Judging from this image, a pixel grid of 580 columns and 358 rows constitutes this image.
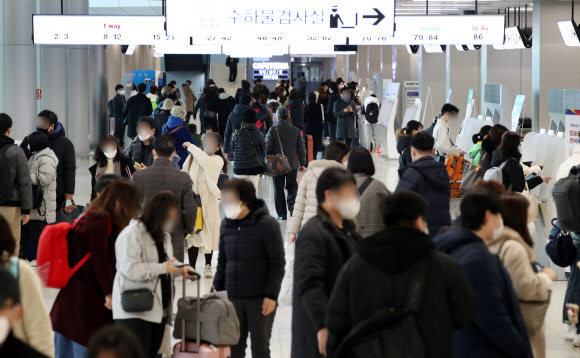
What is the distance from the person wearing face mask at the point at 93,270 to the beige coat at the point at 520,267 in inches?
79.8

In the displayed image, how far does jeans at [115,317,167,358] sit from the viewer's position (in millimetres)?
4699

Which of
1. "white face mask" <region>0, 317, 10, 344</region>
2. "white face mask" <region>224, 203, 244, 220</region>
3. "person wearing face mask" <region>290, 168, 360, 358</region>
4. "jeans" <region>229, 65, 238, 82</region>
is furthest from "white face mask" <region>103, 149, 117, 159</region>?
"jeans" <region>229, 65, 238, 82</region>

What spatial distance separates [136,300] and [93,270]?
0.40 metres

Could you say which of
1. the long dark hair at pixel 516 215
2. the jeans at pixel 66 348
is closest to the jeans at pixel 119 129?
the jeans at pixel 66 348

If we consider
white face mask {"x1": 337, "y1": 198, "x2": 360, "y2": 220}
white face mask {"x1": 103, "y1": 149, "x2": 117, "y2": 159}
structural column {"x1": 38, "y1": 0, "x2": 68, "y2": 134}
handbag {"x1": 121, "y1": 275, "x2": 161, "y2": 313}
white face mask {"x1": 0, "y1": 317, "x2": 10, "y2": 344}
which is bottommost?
handbag {"x1": 121, "y1": 275, "x2": 161, "y2": 313}

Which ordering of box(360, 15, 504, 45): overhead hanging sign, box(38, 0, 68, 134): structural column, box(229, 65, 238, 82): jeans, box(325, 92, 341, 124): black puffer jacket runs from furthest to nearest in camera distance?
box(229, 65, 238, 82): jeans < box(325, 92, 341, 124): black puffer jacket < box(38, 0, 68, 134): structural column < box(360, 15, 504, 45): overhead hanging sign

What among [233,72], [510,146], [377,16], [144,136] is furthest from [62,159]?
[233,72]

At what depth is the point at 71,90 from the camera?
67.0 feet

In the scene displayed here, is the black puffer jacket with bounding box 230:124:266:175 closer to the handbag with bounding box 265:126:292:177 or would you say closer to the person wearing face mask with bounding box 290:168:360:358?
the handbag with bounding box 265:126:292:177

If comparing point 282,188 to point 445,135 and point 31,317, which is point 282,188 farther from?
point 31,317

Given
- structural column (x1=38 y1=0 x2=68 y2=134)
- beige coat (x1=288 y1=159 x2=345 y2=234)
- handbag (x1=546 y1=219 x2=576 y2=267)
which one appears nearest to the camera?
handbag (x1=546 y1=219 x2=576 y2=267)

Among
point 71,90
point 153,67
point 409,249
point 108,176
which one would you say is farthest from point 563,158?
point 153,67

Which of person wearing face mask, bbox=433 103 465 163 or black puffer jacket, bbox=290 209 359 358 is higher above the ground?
person wearing face mask, bbox=433 103 465 163

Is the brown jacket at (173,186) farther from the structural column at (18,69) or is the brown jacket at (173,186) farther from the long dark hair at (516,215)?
the structural column at (18,69)
